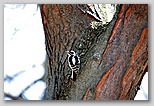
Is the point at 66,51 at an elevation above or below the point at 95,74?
above

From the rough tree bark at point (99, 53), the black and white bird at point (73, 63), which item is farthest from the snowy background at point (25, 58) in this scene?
the black and white bird at point (73, 63)

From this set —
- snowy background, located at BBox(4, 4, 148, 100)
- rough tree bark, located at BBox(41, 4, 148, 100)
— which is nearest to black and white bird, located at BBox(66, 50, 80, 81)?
rough tree bark, located at BBox(41, 4, 148, 100)

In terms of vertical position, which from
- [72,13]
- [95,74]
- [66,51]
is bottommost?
[95,74]

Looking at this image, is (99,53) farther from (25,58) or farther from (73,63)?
(25,58)

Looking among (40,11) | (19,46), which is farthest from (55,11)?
(19,46)

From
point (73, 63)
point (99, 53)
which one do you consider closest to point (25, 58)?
point (73, 63)

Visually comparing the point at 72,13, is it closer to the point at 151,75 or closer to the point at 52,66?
the point at 52,66
